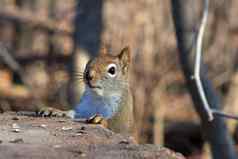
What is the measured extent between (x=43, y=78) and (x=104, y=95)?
23.6 feet

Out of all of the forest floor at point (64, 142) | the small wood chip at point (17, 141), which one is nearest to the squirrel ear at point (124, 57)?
the forest floor at point (64, 142)

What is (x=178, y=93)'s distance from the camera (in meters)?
11.7

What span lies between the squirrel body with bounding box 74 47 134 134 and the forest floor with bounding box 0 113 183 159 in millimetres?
464

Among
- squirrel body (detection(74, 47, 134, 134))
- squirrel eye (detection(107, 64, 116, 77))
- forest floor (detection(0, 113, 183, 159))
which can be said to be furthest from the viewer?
squirrel eye (detection(107, 64, 116, 77))

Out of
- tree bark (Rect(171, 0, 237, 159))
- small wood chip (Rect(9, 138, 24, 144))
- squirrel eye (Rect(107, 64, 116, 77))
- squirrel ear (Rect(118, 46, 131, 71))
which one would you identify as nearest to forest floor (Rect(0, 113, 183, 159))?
small wood chip (Rect(9, 138, 24, 144))

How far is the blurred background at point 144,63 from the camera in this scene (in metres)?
8.83

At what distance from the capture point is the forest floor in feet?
10.4

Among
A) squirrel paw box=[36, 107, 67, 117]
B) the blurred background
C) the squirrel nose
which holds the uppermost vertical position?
the blurred background

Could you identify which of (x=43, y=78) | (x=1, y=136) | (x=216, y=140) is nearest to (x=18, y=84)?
(x=43, y=78)

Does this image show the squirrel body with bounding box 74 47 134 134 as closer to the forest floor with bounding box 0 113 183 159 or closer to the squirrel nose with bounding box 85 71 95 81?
the squirrel nose with bounding box 85 71 95 81

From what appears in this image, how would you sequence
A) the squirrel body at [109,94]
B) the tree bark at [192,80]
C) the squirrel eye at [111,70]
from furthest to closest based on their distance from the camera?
the tree bark at [192,80] → the squirrel eye at [111,70] → the squirrel body at [109,94]

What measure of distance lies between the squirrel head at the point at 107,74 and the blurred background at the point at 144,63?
321 centimetres

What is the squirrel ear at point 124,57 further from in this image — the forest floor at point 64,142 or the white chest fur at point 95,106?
the forest floor at point 64,142

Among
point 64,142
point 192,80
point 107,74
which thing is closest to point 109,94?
point 107,74
